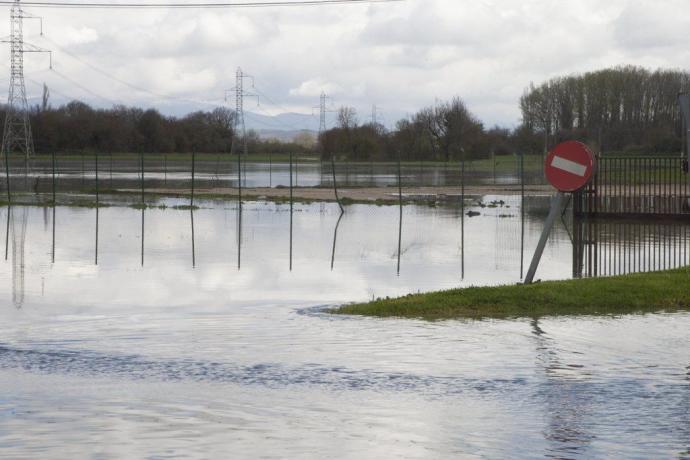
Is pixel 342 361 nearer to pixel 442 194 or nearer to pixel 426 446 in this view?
pixel 426 446

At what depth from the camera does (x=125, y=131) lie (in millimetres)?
130625

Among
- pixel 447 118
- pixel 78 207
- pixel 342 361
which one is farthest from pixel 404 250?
pixel 447 118

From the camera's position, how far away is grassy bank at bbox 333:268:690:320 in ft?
43.8

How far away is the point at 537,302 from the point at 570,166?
6.42 ft

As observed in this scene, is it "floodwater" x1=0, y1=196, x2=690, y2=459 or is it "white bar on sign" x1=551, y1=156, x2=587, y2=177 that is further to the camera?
"white bar on sign" x1=551, y1=156, x2=587, y2=177

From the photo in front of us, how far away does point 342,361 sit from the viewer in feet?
34.1

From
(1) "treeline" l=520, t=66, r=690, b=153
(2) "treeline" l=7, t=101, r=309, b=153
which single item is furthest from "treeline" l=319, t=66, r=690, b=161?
(2) "treeline" l=7, t=101, r=309, b=153

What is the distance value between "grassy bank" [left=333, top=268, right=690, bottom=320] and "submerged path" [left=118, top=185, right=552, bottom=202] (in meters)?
30.1

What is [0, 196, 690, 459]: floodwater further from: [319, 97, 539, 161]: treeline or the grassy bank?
[319, 97, 539, 161]: treeline

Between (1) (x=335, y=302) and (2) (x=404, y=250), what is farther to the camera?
(2) (x=404, y=250)

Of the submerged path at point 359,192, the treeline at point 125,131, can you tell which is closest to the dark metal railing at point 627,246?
the submerged path at point 359,192

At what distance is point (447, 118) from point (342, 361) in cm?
12351

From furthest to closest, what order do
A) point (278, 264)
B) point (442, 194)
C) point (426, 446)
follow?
point (442, 194) → point (278, 264) → point (426, 446)

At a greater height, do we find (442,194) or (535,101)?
(535,101)
